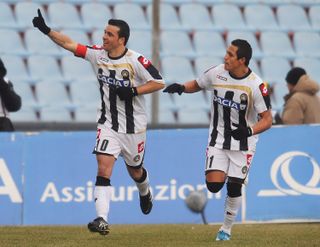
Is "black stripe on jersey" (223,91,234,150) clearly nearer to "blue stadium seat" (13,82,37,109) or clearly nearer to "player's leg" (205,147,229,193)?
"player's leg" (205,147,229,193)

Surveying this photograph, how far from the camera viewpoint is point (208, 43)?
20719 mm

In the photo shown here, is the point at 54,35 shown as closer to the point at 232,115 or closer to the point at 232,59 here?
the point at 232,59

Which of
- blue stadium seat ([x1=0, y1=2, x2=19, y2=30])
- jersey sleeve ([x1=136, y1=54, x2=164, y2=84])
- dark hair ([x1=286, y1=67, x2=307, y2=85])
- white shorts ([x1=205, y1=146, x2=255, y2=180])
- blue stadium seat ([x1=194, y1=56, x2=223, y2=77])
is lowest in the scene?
blue stadium seat ([x1=194, y1=56, x2=223, y2=77])

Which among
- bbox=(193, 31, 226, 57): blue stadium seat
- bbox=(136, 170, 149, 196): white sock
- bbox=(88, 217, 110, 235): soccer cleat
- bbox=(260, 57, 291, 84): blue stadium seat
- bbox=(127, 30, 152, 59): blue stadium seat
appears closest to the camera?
bbox=(88, 217, 110, 235): soccer cleat

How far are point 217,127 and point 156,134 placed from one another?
12.9ft

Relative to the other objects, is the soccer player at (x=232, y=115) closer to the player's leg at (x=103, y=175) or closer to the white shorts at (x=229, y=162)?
the white shorts at (x=229, y=162)

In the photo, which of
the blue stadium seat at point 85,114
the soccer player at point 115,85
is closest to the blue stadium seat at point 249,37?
the blue stadium seat at point 85,114

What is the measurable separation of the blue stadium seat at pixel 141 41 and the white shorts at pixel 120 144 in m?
8.64

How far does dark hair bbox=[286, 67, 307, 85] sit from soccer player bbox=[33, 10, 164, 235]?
4.61 meters

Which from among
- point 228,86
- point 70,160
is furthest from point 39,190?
point 228,86

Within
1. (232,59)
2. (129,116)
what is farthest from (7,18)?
(232,59)

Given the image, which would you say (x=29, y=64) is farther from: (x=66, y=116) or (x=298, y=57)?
(x=298, y=57)

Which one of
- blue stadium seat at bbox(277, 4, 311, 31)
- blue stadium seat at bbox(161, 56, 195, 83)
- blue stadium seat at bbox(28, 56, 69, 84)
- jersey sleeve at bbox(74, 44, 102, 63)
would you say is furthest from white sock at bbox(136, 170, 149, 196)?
blue stadium seat at bbox(277, 4, 311, 31)

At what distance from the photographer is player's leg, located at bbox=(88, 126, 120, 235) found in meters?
10.5
